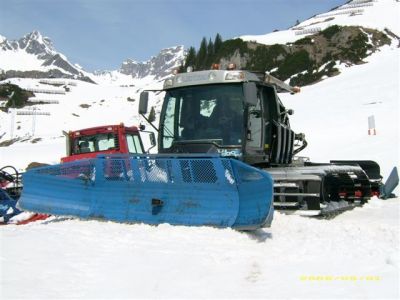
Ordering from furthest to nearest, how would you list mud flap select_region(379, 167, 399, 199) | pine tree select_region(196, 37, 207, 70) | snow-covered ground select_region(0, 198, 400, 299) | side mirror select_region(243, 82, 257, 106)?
pine tree select_region(196, 37, 207, 70)
mud flap select_region(379, 167, 399, 199)
side mirror select_region(243, 82, 257, 106)
snow-covered ground select_region(0, 198, 400, 299)

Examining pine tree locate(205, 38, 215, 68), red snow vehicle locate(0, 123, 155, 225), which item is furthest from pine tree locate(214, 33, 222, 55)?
red snow vehicle locate(0, 123, 155, 225)

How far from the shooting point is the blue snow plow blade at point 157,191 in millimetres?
6410

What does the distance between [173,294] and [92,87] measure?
161 metres

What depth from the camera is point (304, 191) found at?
7.70 metres

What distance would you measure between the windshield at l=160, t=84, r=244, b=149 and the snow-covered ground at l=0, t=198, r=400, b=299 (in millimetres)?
1858

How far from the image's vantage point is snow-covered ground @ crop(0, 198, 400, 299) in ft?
13.6

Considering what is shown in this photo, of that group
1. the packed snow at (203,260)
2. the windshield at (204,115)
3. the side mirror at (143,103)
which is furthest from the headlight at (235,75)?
the packed snow at (203,260)

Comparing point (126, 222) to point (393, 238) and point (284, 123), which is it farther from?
point (284, 123)

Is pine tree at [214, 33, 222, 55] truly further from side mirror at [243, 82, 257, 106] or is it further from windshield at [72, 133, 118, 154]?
side mirror at [243, 82, 257, 106]

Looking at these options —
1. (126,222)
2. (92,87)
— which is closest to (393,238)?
(126,222)

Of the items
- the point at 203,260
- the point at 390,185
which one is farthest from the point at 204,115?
the point at 390,185

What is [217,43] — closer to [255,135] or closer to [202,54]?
[202,54]

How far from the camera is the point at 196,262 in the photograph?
5086 mm

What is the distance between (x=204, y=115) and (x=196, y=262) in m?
3.68
